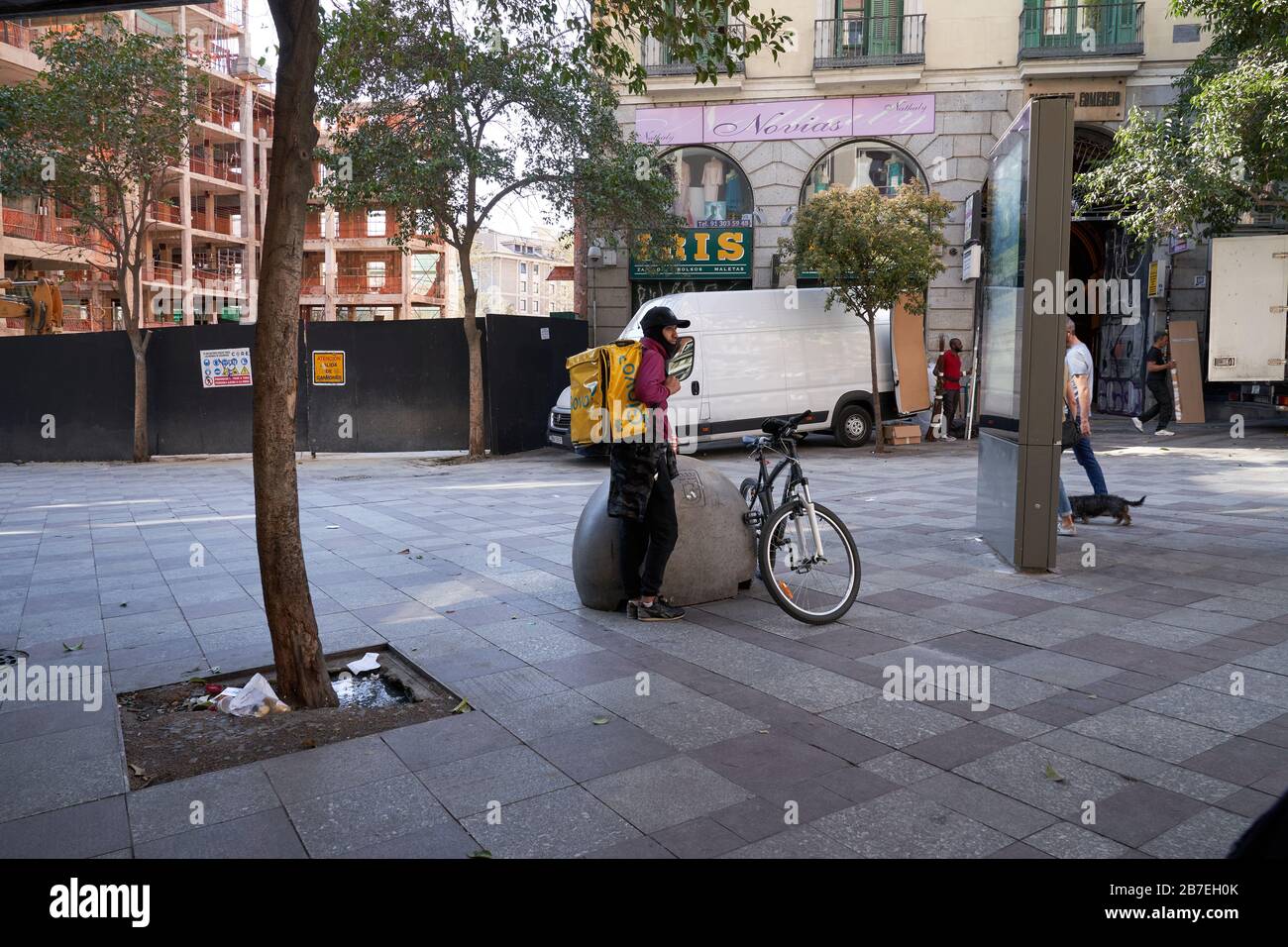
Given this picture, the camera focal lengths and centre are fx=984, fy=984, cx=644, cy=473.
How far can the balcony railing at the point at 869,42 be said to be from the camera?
2198 cm

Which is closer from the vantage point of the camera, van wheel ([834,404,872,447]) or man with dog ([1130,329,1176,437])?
van wheel ([834,404,872,447])

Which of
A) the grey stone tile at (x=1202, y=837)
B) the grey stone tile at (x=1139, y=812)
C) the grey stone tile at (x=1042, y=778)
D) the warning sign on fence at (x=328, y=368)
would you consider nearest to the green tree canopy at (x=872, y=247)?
the warning sign on fence at (x=328, y=368)

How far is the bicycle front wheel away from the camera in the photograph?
19.7 feet

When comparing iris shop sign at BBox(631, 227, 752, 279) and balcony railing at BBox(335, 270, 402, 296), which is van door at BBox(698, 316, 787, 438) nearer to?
iris shop sign at BBox(631, 227, 752, 279)

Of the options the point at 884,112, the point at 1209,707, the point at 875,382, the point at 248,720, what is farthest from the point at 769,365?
the point at 248,720

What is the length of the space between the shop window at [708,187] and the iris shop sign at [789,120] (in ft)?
1.30

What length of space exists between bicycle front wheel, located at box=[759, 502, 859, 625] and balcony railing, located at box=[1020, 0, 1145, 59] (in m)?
19.2

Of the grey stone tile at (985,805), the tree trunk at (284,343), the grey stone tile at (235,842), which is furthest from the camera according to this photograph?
the tree trunk at (284,343)

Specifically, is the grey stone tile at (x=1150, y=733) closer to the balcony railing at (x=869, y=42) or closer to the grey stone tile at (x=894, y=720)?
the grey stone tile at (x=894, y=720)

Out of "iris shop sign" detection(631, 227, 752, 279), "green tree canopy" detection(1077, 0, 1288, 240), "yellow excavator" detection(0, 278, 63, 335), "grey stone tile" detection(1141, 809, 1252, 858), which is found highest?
"green tree canopy" detection(1077, 0, 1288, 240)

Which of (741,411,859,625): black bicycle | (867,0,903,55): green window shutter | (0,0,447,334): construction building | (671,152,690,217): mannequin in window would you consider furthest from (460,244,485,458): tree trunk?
(0,0,447,334): construction building

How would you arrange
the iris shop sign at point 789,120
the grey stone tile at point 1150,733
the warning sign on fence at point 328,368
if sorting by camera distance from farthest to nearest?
the iris shop sign at point 789,120 → the warning sign on fence at point 328,368 → the grey stone tile at point 1150,733

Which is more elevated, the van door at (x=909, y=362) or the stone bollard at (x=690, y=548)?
the van door at (x=909, y=362)
